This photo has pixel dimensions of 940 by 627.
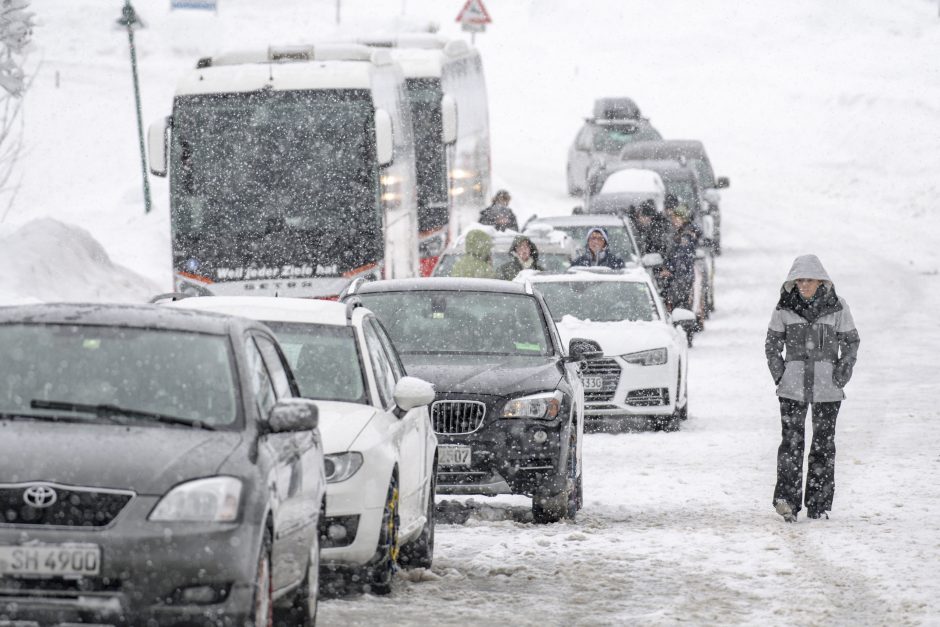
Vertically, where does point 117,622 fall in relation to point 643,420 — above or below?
above

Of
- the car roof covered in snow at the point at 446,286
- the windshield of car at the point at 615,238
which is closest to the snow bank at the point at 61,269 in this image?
the windshield of car at the point at 615,238

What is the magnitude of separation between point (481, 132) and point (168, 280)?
7195 mm

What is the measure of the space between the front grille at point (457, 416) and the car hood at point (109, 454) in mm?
5077

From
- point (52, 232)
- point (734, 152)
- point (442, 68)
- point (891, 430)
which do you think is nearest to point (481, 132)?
point (442, 68)

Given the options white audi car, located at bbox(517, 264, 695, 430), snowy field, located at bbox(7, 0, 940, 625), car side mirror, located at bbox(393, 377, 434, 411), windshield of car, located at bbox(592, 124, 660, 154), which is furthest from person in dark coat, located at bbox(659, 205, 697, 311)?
windshield of car, located at bbox(592, 124, 660, 154)

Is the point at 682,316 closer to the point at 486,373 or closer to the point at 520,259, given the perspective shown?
the point at 520,259

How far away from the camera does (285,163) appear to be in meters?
21.3

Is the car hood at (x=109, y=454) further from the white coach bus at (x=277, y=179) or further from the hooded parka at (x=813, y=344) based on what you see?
the white coach bus at (x=277, y=179)

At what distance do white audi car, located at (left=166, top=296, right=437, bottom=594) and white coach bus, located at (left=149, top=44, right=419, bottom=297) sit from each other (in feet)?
35.6

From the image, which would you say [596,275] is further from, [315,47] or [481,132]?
Answer: [481,132]

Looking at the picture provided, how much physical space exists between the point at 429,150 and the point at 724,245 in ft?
49.4

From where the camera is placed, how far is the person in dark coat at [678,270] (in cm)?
2498

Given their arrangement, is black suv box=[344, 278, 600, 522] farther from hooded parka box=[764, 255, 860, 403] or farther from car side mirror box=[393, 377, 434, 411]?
car side mirror box=[393, 377, 434, 411]

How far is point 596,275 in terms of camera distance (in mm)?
18953
